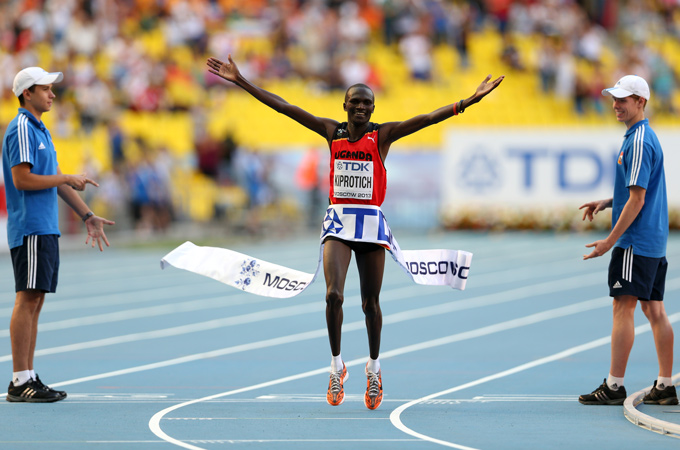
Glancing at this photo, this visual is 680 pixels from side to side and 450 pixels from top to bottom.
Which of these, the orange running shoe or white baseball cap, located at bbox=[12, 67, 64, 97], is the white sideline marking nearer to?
the orange running shoe

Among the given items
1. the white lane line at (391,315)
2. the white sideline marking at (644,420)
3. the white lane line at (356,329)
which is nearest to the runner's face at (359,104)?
the white sideline marking at (644,420)

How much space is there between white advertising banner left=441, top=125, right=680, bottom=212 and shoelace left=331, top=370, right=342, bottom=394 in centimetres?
1819

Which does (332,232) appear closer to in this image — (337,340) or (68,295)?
(337,340)

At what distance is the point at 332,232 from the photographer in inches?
259

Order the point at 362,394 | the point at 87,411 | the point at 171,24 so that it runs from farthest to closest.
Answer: the point at 171,24
the point at 362,394
the point at 87,411

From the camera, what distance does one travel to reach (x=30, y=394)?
21.9 feet

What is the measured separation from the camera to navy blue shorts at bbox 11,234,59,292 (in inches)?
263

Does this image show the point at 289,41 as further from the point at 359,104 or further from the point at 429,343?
the point at 359,104

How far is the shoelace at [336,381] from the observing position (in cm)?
646

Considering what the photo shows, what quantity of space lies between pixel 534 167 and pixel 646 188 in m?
18.3

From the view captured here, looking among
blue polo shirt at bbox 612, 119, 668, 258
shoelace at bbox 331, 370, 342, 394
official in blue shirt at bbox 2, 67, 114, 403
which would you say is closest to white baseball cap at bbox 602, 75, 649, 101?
blue polo shirt at bbox 612, 119, 668, 258

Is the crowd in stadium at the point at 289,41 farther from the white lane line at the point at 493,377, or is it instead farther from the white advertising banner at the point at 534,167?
the white lane line at the point at 493,377

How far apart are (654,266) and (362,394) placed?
6.69ft

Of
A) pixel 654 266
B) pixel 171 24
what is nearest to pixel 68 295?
pixel 654 266
